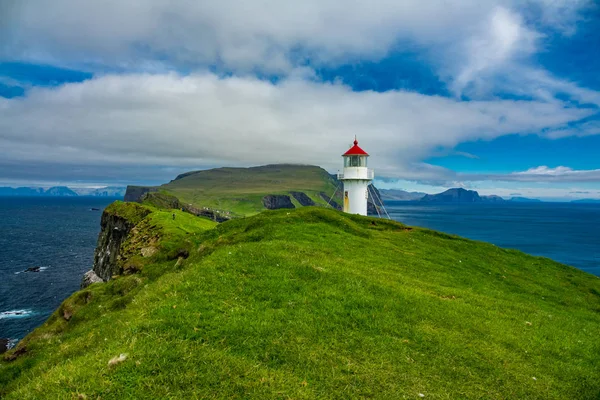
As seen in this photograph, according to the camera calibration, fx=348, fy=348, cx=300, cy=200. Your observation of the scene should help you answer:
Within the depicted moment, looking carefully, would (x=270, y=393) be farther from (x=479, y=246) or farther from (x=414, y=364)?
(x=479, y=246)

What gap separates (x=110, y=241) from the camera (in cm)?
7494

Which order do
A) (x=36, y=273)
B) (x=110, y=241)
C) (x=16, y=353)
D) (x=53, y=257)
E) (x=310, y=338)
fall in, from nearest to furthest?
1. (x=310, y=338)
2. (x=16, y=353)
3. (x=110, y=241)
4. (x=36, y=273)
5. (x=53, y=257)

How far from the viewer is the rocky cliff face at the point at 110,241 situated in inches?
2667

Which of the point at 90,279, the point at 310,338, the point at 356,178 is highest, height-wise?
the point at 356,178

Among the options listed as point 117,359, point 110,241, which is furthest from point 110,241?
point 117,359

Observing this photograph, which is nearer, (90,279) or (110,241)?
(110,241)

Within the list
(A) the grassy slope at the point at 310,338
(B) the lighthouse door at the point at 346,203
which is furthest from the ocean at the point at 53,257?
(A) the grassy slope at the point at 310,338

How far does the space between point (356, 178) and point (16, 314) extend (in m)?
67.7

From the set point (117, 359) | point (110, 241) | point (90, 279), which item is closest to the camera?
point (117, 359)

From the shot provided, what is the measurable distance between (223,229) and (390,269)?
15125mm

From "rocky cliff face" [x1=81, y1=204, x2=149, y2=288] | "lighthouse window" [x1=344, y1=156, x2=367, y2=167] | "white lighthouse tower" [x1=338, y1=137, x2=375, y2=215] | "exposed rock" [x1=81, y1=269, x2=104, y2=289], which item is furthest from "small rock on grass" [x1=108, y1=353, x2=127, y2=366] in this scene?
"exposed rock" [x1=81, y1=269, x2=104, y2=289]

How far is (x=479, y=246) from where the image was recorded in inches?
1379

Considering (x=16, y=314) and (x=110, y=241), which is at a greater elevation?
(x=110, y=241)

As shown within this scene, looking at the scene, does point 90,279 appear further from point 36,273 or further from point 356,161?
point 356,161
